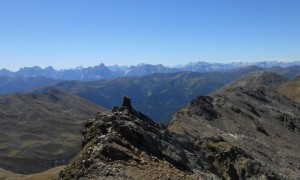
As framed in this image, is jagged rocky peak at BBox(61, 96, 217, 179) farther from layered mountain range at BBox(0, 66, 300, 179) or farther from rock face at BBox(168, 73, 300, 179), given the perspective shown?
rock face at BBox(168, 73, 300, 179)

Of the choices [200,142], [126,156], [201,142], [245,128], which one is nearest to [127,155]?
[126,156]

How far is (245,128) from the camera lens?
96188 millimetres

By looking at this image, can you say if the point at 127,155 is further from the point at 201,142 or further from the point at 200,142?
the point at 201,142

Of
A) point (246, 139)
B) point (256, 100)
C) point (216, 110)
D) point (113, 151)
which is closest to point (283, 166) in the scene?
point (246, 139)

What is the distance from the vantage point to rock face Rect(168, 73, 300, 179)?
66.0 meters

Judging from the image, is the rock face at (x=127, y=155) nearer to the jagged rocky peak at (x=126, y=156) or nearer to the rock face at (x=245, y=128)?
the jagged rocky peak at (x=126, y=156)

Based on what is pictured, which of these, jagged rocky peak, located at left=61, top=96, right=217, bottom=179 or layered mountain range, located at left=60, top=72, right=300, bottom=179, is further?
layered mountain range, located at left=60, top=72, right=300, bottom=179

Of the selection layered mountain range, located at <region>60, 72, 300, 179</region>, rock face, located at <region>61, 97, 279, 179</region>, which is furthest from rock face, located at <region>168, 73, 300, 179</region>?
rock face, located at <region>61, 97, 279, 179</region>

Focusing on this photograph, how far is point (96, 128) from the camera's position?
1518 inches

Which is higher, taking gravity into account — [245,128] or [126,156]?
[126,156]

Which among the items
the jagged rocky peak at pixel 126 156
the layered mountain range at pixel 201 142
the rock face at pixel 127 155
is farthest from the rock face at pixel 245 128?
the jagged rocky peak at pixel 126 156

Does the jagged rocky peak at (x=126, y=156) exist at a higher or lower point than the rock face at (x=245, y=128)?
higher

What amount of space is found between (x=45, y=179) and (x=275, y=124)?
67.1 metres

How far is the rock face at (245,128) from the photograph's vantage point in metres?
66.0
